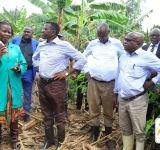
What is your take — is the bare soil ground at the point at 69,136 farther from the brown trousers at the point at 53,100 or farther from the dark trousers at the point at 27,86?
the brown trousers at the point at 53,100

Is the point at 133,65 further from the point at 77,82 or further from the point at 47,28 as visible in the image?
the point at 77,82

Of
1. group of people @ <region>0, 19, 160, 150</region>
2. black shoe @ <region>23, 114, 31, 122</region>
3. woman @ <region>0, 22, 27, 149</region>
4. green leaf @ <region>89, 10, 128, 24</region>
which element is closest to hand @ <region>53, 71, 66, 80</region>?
group of people @ <region>0, 19, 160, 150</region>

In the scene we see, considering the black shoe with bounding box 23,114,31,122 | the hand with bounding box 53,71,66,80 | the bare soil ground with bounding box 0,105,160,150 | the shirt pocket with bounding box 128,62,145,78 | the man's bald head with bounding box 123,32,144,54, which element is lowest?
the bare soil ground with bounding box 0,105,160,150

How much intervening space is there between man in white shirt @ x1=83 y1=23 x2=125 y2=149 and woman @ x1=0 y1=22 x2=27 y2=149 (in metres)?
1.23

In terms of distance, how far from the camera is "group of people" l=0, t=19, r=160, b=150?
327 cm

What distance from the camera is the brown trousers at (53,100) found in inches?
149

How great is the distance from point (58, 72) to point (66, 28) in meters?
5.24

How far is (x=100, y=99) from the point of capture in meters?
4.14

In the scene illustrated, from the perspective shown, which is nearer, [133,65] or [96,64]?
[133,65]

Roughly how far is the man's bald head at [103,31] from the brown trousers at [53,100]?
97cm

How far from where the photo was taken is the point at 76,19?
9.34m

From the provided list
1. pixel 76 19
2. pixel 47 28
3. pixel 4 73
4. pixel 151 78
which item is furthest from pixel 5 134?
pixel 76 19

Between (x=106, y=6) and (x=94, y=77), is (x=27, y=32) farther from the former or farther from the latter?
(x=106, y=6)

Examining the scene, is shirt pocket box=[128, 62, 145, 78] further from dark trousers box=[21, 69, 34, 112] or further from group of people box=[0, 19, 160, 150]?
dark trousers box=[21, 69, 34, 112]
